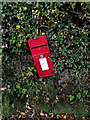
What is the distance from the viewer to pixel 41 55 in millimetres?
3457

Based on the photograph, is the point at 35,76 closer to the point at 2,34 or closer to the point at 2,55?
the point at 2,55

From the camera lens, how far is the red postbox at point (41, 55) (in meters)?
3.42

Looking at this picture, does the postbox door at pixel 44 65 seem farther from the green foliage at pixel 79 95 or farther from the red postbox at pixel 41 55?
the green foliage at pixel 79 95

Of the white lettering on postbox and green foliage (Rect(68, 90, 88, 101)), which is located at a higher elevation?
the white lettering on postbox

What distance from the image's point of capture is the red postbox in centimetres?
342

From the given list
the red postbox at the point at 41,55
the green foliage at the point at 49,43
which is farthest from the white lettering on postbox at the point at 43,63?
the green foliage at the point at 49,43

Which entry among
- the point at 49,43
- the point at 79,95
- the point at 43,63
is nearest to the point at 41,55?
the point at 43,63

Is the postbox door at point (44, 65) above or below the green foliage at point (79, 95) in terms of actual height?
above

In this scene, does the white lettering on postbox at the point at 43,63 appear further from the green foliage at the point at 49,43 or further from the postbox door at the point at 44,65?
the green foliage at the point at 49,43

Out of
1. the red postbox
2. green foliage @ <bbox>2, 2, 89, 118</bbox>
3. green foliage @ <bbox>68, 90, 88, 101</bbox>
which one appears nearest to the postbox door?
the red postbox

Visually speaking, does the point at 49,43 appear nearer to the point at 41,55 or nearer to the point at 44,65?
the point at 41,55

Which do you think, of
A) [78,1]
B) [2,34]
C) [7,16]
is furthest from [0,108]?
[78,1]

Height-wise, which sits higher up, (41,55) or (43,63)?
(41,55)

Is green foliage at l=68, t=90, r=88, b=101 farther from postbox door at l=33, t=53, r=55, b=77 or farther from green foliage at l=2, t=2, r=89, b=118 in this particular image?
postbox door at l=33, t=53, r=55, b=77
